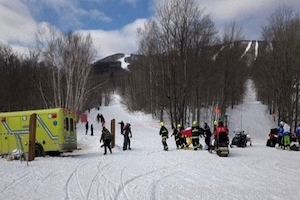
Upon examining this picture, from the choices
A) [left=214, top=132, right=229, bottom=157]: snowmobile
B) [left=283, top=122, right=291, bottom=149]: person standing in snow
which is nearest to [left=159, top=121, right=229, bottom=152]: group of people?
[left=214, top=132, right=229, bottom=157]: snowmobile

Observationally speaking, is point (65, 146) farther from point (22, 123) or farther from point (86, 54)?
point (86, 54)

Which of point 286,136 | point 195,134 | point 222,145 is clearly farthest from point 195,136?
point 286,136

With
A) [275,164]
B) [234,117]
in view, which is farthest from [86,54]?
[275,164]

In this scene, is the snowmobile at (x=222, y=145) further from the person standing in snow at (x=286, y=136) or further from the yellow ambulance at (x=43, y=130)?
the yellow ambulance at (x=43, y=130)

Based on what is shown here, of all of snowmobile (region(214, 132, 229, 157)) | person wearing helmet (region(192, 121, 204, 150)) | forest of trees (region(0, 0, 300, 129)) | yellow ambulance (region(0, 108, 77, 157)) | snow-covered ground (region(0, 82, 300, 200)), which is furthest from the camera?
forest of trees (region(0, 0, 300, 129))

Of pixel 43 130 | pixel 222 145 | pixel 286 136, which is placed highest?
pixel 43 130

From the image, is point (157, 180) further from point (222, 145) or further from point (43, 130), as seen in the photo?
point (43, 130)

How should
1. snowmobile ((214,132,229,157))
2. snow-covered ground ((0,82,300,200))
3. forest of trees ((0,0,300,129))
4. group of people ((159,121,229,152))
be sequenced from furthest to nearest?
forest of trees ((0,0,300,129))
group of people ((159,121,229,152))
snowmobile ((214,132,229,157))
snow-covered ground ((0,82,300,200))

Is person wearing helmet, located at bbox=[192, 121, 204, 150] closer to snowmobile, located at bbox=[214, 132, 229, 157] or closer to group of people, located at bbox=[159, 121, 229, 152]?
group of people, located at bbox=[159, 121, 229, 152]

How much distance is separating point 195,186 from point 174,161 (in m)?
5.69

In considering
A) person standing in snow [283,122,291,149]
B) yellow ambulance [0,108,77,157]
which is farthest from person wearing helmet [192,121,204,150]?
yellow ambulance [0,108,77,157]

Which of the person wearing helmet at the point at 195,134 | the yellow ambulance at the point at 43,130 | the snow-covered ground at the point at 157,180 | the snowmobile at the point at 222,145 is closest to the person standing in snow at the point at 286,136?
the person wearing helmet at the point at 195,134

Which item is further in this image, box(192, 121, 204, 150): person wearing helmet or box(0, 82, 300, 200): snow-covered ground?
box(192, 121, 204, 150): person wearing helmet

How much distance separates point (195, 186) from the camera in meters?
9.16
